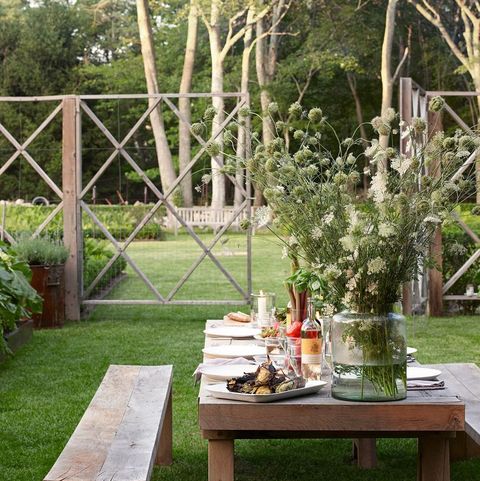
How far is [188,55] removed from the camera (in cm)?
2278

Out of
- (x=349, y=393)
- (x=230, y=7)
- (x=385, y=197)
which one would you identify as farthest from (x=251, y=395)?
(x=230, y=7)

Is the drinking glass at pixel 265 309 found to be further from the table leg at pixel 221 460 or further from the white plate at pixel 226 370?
the table leg at pixel 221 460

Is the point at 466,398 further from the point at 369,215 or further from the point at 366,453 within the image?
the point at 369,215

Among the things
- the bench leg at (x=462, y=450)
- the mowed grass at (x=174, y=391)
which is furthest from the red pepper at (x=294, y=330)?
the bench leg at (x=462, y=450)

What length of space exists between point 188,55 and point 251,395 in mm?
20247

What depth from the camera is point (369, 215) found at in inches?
118

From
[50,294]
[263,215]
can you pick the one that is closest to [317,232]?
[263,215]

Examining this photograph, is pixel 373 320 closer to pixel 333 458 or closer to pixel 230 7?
pixel 333 458

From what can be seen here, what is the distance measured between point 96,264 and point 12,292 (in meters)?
4.61

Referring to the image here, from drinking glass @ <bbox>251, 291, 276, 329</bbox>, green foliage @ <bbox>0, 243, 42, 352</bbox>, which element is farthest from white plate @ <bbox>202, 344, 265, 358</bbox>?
green foliage @ <bbox>0, 243, 42, 352</bbox>

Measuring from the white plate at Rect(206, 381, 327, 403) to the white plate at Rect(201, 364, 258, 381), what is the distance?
0.26 meters

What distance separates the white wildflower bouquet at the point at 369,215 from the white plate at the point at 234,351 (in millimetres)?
771

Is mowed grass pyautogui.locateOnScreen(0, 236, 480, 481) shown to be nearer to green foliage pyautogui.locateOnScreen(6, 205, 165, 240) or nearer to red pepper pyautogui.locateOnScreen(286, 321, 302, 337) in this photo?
red pepper pyautogui.locateOnScreen(286, 321, 302, 337)

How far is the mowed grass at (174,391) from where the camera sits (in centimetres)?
444
